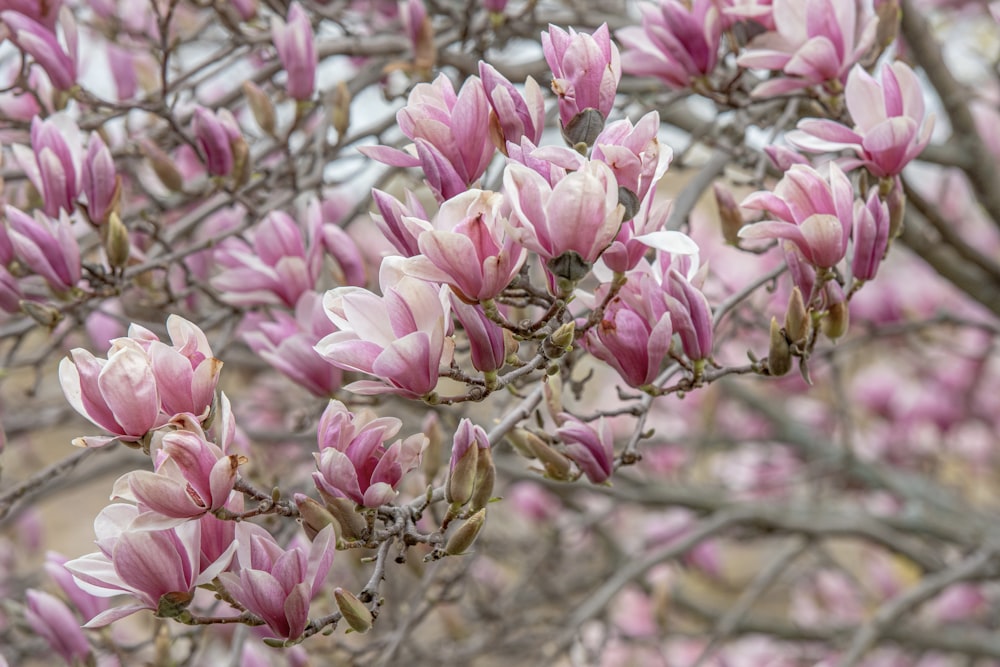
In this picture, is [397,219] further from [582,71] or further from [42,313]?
[42,313]

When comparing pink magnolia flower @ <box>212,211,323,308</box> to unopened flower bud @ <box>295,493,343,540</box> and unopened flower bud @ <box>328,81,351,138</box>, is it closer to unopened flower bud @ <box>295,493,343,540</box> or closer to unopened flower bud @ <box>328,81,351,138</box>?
unopened flower bud @ <box>328,81,351,138</box>

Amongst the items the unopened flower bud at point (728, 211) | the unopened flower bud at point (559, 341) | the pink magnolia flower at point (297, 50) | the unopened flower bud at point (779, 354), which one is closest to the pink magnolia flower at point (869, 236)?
the unopened flower bud at point (779, 354)

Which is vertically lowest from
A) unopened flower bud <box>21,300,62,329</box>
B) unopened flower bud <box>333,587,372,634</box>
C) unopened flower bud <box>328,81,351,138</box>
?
unopened flower bud <box>333,587,372,634</box>

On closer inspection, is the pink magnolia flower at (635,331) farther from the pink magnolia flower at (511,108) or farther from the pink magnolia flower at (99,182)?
the pink magnolia flower at (99,182)

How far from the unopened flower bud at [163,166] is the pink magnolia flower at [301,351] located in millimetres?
368

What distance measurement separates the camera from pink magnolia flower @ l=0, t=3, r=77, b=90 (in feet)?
4.08

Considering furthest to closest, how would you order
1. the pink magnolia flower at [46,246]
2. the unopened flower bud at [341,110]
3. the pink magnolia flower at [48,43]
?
the unopened flower bud at [341,110] → the pink magnolia flower at [48,43] → the pink magnolia flower at [46,246]

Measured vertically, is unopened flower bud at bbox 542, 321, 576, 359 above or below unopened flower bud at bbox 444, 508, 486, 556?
above

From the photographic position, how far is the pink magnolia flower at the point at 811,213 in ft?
2.92

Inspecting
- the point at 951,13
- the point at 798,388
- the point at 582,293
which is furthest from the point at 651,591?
the point at 951,13

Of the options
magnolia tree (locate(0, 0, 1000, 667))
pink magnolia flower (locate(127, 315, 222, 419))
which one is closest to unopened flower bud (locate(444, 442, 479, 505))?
magnolia tree (locate(0, 0, 1000, 667))

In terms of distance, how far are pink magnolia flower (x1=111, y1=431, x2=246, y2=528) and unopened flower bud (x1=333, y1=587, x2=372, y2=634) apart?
0.41ft

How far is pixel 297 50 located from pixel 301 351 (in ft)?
1.54

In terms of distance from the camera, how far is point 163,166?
54.5 inches
